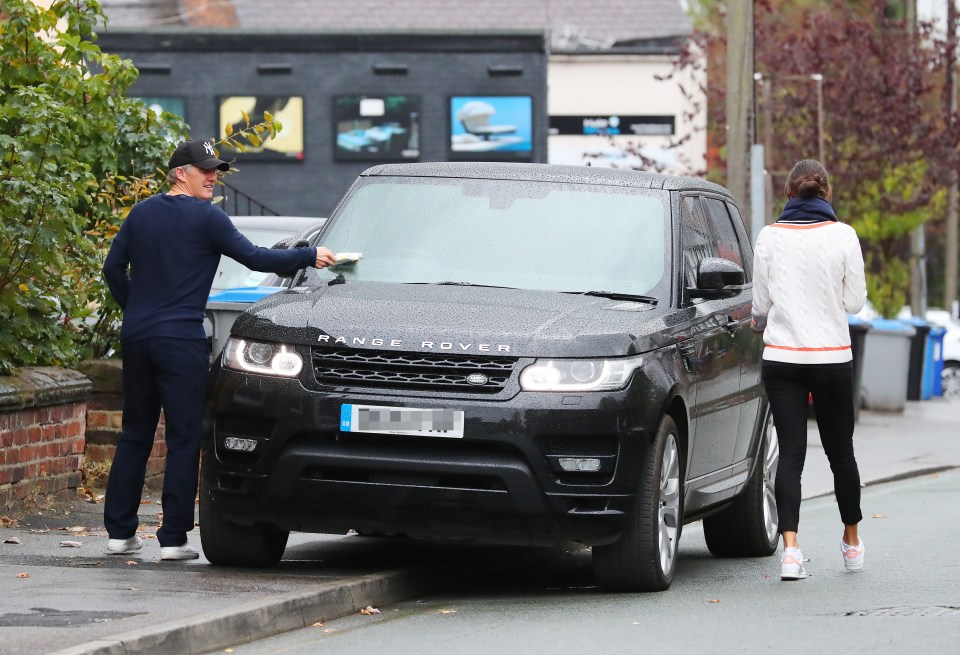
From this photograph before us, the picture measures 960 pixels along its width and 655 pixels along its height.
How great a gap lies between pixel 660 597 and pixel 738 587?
2.31ft

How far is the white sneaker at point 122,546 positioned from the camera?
8562 mm

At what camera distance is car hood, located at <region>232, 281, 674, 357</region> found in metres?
7.55

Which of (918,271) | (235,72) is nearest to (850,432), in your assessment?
(235,72)

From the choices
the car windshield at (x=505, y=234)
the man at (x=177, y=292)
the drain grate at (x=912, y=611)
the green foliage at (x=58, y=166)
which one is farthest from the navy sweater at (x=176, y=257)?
the drain grate at (x=912, y=611)

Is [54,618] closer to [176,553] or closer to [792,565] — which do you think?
[176,553]

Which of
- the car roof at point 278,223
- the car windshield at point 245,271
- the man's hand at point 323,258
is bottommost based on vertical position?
the car windshield at point 245,271

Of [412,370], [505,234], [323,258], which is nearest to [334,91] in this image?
[505,234]

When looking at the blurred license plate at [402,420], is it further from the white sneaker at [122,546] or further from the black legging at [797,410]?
the black legging at [797,410]

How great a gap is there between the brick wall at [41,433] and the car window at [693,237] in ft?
11.5

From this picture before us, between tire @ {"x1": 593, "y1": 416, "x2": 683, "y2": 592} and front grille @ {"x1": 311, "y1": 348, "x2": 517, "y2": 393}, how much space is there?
2.38 feet

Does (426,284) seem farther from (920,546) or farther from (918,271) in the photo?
(918,271)

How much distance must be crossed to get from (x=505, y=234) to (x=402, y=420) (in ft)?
4.65

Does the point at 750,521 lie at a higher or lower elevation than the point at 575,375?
lower

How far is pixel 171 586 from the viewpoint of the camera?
24.8 ft
